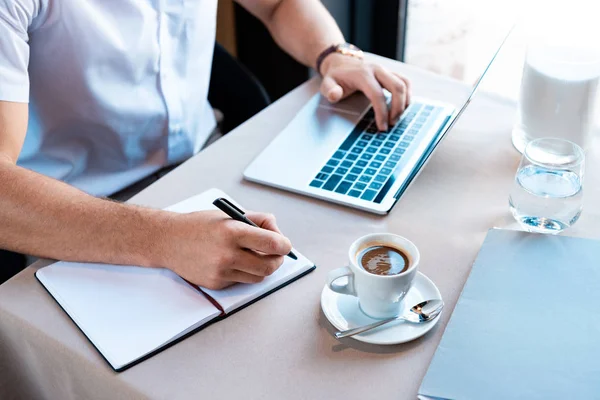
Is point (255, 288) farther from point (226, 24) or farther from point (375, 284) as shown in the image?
point (226, 24)

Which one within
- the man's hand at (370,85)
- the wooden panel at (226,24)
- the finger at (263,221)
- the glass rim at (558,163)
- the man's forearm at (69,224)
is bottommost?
the man's forearm at (69,224)

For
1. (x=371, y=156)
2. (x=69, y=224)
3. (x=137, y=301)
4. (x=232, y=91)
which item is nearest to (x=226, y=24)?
(x=232, y=91)

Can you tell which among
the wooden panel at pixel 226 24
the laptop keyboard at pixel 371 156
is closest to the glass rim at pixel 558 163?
the laptop keyboard at pixel 371 156

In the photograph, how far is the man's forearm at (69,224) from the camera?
929 millimetres

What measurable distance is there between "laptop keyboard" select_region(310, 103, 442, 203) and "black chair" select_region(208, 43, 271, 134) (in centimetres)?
36

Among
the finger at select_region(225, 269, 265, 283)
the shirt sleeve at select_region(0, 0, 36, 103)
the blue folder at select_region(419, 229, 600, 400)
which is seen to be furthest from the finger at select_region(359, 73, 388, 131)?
the shirt sleeve at select_region(0, 0, 36, 103)

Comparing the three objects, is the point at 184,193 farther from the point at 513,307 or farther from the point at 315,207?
the point at 513,307

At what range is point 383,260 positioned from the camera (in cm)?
86

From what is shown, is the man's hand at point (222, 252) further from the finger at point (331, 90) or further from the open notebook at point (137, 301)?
the finger at point (331, 90)

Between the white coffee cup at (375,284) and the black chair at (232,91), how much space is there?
74cm

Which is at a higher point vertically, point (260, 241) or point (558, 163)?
point (558, 163)

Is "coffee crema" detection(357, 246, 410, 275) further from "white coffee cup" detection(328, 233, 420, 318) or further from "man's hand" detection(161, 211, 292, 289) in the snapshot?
"man's hand" detection(161, 211, 292, 289)

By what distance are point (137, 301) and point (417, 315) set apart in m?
0.35

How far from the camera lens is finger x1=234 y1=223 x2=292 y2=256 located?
89 centimetres
